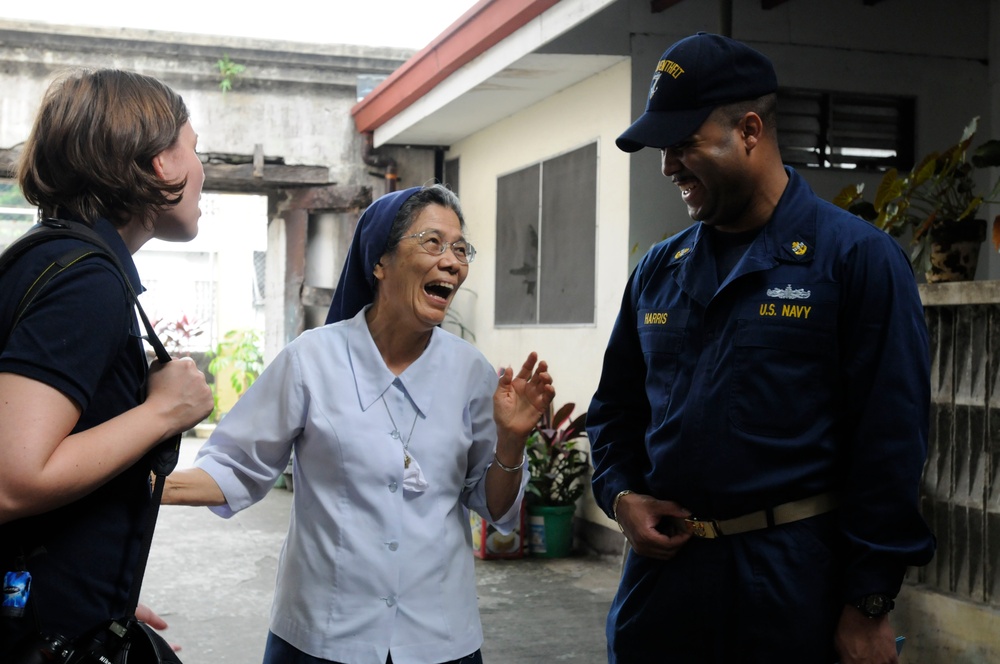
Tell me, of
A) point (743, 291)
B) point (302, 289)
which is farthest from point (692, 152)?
point (302, 289)

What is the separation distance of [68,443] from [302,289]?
8194 millimetres

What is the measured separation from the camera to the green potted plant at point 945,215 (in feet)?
12.6

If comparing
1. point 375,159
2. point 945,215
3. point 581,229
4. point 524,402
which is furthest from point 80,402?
point 375,159

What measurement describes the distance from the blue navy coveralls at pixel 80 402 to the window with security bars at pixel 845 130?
554cm

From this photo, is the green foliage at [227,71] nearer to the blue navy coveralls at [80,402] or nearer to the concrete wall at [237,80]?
the concrete wall at [237,80]

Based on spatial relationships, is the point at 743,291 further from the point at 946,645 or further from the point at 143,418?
the point at 946,645

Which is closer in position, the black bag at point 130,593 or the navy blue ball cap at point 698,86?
the black bag at point 130,593

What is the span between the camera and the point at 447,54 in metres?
7.26

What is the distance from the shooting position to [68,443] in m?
1.48

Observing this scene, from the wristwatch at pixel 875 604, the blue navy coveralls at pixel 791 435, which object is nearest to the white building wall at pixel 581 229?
the blue navy coveralls at pixel 791 435

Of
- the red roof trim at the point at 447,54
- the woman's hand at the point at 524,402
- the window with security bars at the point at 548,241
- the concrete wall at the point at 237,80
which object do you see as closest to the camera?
the woman's hand at the point at 524,402

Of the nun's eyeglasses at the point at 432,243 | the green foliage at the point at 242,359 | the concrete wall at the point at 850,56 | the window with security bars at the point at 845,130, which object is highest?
the concrete wall at the point at 850,56

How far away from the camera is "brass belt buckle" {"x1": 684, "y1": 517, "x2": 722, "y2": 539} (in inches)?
83.1

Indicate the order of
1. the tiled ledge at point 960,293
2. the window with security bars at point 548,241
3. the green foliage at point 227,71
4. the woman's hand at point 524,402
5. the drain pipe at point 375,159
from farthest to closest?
the drain pipe at point 375,159
the green foliage at point 227,71
the window with security bars at point 548,241
the tiled ledge at point 960,293
the woman's hand at point 524,402
